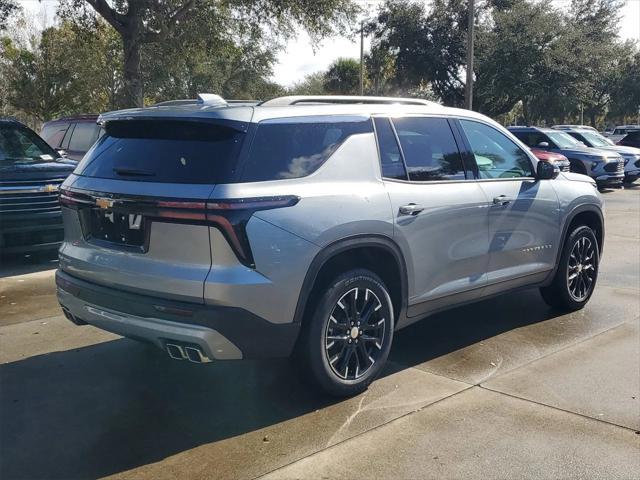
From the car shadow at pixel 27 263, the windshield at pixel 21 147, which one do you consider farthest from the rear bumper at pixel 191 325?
the windshield at pixel 21 147

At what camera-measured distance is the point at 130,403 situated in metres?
4.10

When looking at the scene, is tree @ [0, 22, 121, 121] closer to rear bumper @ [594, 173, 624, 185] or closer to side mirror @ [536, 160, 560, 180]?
rear bumper @ [594, 173, 624, 185]

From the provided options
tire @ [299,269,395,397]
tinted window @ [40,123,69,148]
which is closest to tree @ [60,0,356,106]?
tinted window @ [40,123,69,148]

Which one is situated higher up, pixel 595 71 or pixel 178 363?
pixel 595 71

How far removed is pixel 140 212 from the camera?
368 cm

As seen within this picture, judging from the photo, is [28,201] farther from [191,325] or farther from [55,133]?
[191,325]

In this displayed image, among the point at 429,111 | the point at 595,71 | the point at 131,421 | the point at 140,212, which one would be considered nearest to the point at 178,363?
the point at 131,421

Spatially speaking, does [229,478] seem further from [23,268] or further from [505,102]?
[505,102]

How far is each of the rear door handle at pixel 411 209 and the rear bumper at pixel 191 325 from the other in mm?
1109

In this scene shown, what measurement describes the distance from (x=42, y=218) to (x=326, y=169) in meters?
5.27

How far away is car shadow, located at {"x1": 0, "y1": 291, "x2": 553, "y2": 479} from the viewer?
349 centimetres

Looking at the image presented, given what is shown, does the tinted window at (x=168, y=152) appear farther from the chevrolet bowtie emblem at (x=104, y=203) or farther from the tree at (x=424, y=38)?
the tree at (x=424, y=38)

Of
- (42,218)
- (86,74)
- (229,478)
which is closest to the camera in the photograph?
(229,478)

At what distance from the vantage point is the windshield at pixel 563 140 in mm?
18469
